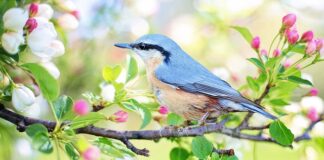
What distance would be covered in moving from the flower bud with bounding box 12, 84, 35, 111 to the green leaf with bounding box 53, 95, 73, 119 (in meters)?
0.06

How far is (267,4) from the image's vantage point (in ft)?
8.22

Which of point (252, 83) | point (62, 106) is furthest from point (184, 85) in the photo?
point (62, 106)

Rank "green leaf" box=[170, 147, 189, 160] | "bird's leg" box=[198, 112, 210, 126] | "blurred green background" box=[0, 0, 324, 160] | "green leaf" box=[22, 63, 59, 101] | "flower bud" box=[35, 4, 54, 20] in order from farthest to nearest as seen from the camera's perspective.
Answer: "blurred green background" box=[0, 0, 324, 160] < "bird's leg" box=[198, 112, 210, 126] < "green leaf" box=[170, 147, 189, 160] < "flower bud" box=[35, 4, 54, 20] < "green leaf" box=[22, 63, 59, 101]

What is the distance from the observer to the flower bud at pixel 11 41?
3.88ft

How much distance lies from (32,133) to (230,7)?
1.30 metres

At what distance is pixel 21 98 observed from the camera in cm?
125

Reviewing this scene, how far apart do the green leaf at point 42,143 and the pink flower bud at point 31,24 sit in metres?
0.24

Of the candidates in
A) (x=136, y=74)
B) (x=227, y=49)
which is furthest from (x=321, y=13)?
(x=136, y=74)

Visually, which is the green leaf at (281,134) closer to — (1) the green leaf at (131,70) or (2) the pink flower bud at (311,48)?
(2) the pink flower bud at (311,48)

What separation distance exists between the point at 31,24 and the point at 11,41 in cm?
9

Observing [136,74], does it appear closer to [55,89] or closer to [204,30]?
[55,89]

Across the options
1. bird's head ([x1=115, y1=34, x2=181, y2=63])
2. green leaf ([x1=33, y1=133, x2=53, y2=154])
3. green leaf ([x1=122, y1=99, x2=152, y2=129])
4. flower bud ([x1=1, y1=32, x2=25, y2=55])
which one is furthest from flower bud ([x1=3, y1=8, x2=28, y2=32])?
bird's head ([x1=115, y1=34, x2=181, y2=63])

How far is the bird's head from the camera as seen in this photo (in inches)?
77.7

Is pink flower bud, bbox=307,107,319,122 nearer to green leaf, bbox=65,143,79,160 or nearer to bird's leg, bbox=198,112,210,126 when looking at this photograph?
bird's leg, bbox=198,112,210,126
